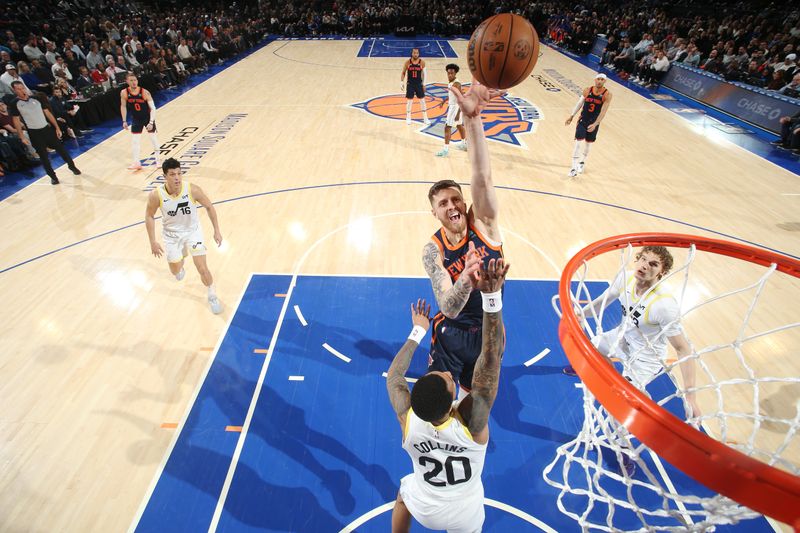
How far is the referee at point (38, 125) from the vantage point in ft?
25.0

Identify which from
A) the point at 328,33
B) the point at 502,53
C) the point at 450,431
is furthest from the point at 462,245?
the point at 328,33

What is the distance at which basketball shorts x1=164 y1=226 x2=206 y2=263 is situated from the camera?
16.1 feet

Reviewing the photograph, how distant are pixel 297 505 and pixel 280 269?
3.34 m

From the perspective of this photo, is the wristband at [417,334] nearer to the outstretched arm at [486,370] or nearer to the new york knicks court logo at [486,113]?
the outstretched arm at [486,370]

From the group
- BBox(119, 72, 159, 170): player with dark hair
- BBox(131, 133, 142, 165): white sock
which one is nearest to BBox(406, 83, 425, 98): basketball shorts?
BBox(119, 72, 159, 170): player with dark hair

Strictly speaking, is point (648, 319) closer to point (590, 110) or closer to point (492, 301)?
point (492, 301)

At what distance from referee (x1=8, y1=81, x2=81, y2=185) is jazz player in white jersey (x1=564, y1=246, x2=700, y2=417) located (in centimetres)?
964

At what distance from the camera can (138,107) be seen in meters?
8.57

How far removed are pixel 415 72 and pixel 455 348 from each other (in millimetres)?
8988

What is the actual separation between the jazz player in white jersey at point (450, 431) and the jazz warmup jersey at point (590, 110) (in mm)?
7301

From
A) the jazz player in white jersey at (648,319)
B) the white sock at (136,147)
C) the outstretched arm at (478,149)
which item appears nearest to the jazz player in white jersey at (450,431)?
the outstretched arm at (478,149)

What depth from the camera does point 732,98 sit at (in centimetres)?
1286

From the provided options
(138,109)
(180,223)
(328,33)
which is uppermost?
(180,223)

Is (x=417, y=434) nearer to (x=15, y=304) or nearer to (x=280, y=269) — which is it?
→ (x=280, y=269)
